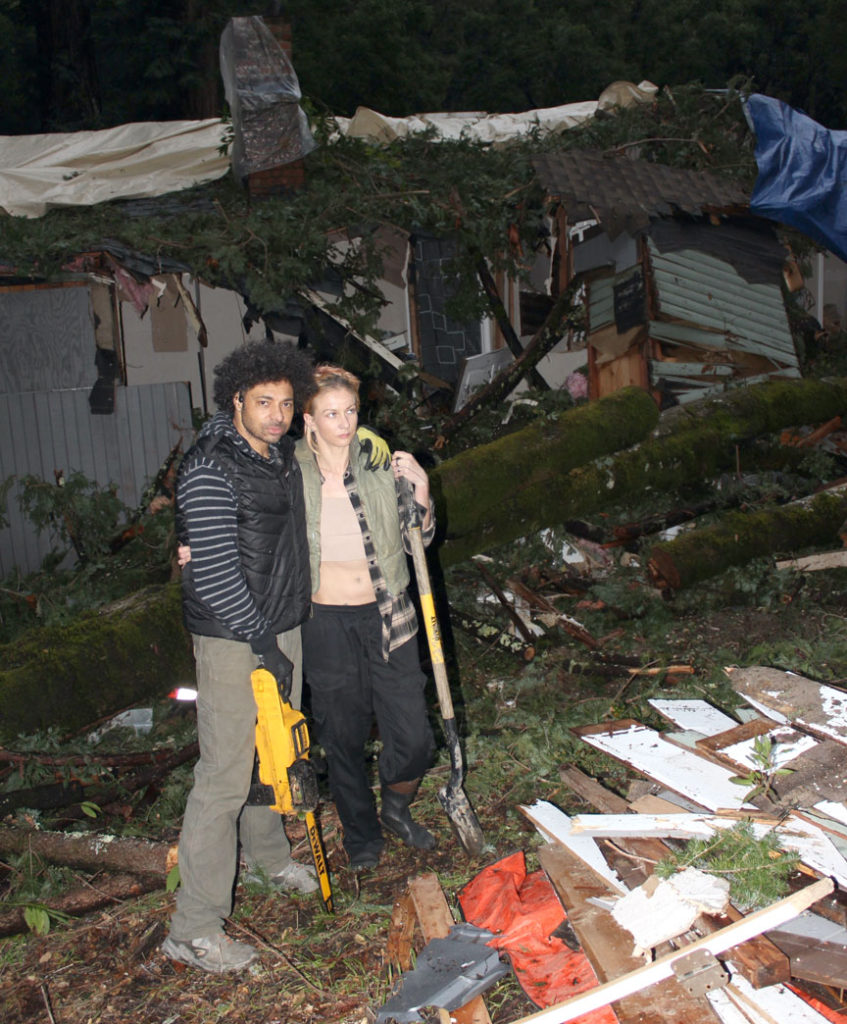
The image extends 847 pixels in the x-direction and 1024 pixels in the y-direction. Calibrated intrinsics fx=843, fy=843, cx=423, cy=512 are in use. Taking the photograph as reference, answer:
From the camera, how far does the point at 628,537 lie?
24.7 feet

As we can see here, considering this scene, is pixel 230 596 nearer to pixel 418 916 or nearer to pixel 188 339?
pixel 418 916

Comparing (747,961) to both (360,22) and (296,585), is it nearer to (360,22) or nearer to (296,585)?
(296,585)

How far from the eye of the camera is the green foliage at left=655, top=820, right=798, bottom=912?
2867 millimetres

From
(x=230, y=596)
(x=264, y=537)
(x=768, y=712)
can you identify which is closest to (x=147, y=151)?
(x=264, y=537)

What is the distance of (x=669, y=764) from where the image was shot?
3773 mm

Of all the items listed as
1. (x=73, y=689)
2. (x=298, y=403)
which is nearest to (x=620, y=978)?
(x=298, y=403)

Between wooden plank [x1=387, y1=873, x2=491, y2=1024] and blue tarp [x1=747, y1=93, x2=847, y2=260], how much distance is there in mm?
9184

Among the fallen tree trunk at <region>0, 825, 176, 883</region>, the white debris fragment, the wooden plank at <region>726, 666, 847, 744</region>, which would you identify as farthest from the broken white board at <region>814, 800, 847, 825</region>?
the fallen tree trunk at <region>0, 825, 176, 883</region>

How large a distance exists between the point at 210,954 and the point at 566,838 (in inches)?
55.9

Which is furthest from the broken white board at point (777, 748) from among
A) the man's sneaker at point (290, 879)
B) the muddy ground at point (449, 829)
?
the man's sneaker at point (290, 879)

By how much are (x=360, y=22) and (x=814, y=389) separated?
1970cm

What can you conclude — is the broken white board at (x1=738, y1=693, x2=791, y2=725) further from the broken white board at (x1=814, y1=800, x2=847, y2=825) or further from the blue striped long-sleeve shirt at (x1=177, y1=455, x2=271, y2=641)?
the blue striped long-sleeve shirt at (x1=177, y1=455, x2=271, y2=641)

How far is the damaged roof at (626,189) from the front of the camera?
9.12m

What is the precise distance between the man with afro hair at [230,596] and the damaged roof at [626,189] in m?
6.90
